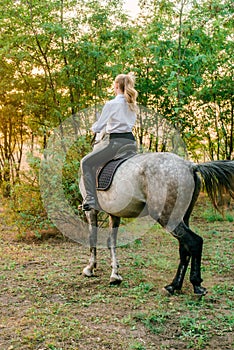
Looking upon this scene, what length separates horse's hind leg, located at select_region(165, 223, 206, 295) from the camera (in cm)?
434

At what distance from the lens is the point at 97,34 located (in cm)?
829

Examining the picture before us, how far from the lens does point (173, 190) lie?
4320 millimetres

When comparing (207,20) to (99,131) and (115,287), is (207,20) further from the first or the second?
(115,287)

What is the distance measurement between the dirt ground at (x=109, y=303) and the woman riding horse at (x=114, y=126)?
1231mm

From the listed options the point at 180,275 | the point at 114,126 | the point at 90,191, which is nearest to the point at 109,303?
the point at 180,275

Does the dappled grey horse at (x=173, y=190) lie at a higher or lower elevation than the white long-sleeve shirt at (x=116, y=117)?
lower

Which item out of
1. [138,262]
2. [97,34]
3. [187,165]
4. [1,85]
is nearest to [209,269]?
[138,262]

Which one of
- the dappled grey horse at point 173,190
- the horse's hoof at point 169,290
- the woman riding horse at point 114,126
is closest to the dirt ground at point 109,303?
the horse's hoof at point 169,290

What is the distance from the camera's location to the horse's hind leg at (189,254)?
14.2 ft

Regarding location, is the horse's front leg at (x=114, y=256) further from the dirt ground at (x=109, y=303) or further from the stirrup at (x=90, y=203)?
the stirrup at (x=90, y=203)

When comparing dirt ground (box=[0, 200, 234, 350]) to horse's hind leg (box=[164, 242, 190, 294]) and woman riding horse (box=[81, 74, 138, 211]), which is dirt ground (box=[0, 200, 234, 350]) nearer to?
horse's hind leg (box=[164, 242, 190, 294])

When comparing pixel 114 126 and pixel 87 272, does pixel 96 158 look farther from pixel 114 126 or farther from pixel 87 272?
pixel 87 272

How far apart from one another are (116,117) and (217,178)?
4.35 feet

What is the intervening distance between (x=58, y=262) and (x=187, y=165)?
8.75 feet
